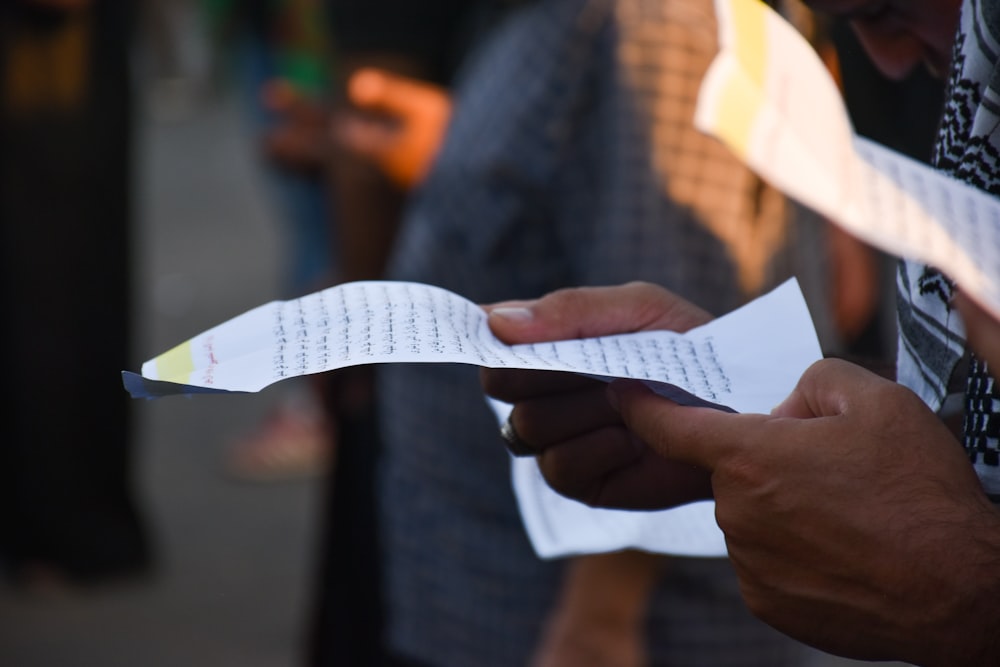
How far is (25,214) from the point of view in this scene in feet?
8.80

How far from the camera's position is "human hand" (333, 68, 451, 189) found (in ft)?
6.17

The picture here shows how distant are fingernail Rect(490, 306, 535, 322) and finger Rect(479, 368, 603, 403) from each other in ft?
0.12

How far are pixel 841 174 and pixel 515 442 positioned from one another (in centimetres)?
33

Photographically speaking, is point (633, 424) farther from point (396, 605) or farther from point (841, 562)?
point (396, 605)

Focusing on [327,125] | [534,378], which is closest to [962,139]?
[534,378]

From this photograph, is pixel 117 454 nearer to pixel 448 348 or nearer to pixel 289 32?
pixel 289 32

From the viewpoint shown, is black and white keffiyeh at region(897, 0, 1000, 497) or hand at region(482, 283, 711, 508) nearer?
black and white keffiyeh at region(897, 0, 1000, 497)

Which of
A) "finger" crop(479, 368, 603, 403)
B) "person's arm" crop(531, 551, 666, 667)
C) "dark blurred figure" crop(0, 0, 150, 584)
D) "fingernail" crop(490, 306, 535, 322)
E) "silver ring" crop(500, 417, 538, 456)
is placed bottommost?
"dark blurred figure" crop(0, 0, 150, 584)

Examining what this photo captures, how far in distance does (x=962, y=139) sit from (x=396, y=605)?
1.02m

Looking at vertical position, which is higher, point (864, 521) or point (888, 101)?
point (888, 101)

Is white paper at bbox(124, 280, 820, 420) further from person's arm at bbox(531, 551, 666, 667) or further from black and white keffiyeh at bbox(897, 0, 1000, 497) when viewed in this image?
A: person's arm at bbox(531, 551, 666, 667)

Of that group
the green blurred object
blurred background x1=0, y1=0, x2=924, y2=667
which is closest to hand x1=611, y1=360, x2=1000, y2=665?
blurred background x1=0, y1=0, x2=924, y2=667

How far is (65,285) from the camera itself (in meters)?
2.76

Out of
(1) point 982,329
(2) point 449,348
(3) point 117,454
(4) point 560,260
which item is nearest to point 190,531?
(3) point 117,454
